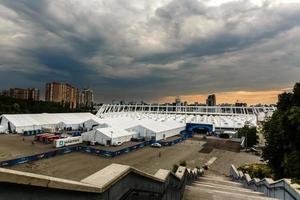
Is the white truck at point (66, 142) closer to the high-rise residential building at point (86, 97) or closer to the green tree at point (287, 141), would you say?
the green tree at point (287, 141)

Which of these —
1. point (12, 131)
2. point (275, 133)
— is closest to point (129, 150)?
point (275, 133)

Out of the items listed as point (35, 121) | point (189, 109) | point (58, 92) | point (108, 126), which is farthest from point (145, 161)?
point (58, 92)

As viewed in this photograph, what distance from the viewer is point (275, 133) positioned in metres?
12.4

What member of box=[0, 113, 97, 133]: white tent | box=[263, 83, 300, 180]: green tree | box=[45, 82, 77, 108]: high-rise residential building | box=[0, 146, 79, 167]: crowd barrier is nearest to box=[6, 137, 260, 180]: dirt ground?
box=[0, 146, 79, 167]: crowd barrier

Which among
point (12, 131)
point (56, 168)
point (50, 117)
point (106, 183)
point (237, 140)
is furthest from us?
point (50, 117)

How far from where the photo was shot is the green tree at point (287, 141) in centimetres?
895

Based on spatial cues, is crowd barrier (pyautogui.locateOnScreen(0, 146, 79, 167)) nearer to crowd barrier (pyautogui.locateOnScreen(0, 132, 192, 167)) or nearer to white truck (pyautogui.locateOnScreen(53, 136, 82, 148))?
crowd barrier (pyautogui.locateOnScreen(0, 132, 192, 167))

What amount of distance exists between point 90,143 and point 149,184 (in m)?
31.1

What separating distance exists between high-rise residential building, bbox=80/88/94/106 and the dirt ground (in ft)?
418

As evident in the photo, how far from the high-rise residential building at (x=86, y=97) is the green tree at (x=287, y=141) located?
14625 cm

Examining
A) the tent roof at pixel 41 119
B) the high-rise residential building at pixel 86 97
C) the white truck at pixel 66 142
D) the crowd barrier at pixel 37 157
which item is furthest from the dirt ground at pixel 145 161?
the high-rise residential building at pixel 86 97

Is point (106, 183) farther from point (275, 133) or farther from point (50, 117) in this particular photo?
point (50, 117)

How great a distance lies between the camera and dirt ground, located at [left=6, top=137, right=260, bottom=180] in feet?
68.6

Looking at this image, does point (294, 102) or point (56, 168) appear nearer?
point (294, 102)
